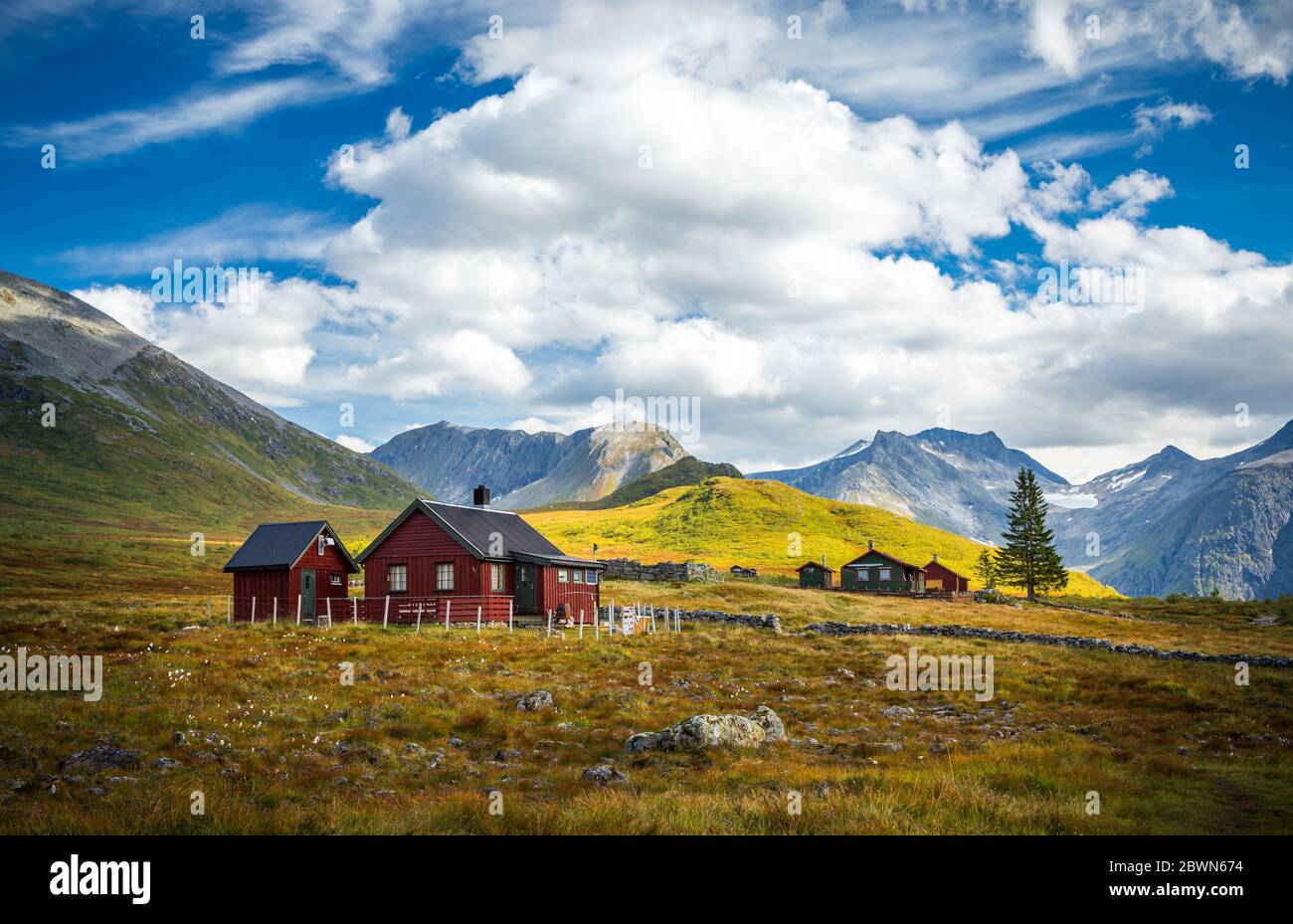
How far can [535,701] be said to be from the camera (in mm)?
23344

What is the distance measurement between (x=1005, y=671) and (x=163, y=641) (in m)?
34.1

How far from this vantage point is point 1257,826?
Result: 475 inches

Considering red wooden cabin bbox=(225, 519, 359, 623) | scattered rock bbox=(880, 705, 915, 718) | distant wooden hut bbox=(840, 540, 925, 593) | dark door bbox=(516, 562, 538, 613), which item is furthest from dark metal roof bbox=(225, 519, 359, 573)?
distant wooden hut bbox=(840, 540, 925, 593)

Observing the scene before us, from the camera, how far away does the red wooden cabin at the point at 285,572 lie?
49062 millimetres

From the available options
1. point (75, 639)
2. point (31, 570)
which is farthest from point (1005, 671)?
point (31, 570)

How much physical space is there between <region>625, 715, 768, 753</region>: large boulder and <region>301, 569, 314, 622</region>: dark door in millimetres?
37099

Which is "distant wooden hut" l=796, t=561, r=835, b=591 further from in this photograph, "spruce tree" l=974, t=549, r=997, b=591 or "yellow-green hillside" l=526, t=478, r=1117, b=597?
"spruce tree" l=974, t=549, r=997, b=591

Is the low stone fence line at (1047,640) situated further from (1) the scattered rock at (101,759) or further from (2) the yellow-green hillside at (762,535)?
(2) the yellow-green hillside at (762,535)

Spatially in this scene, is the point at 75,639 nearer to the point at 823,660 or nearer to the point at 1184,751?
the point at 823,660

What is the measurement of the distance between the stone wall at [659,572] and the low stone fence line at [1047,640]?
93.4ft

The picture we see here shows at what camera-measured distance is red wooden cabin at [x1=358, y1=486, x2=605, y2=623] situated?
4534 cm

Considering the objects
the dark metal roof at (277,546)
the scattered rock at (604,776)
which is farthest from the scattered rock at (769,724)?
the dark metal roof at (277,546)

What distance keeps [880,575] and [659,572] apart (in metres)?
36.5

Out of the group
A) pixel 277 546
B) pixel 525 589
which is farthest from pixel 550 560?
pixel 277 546
